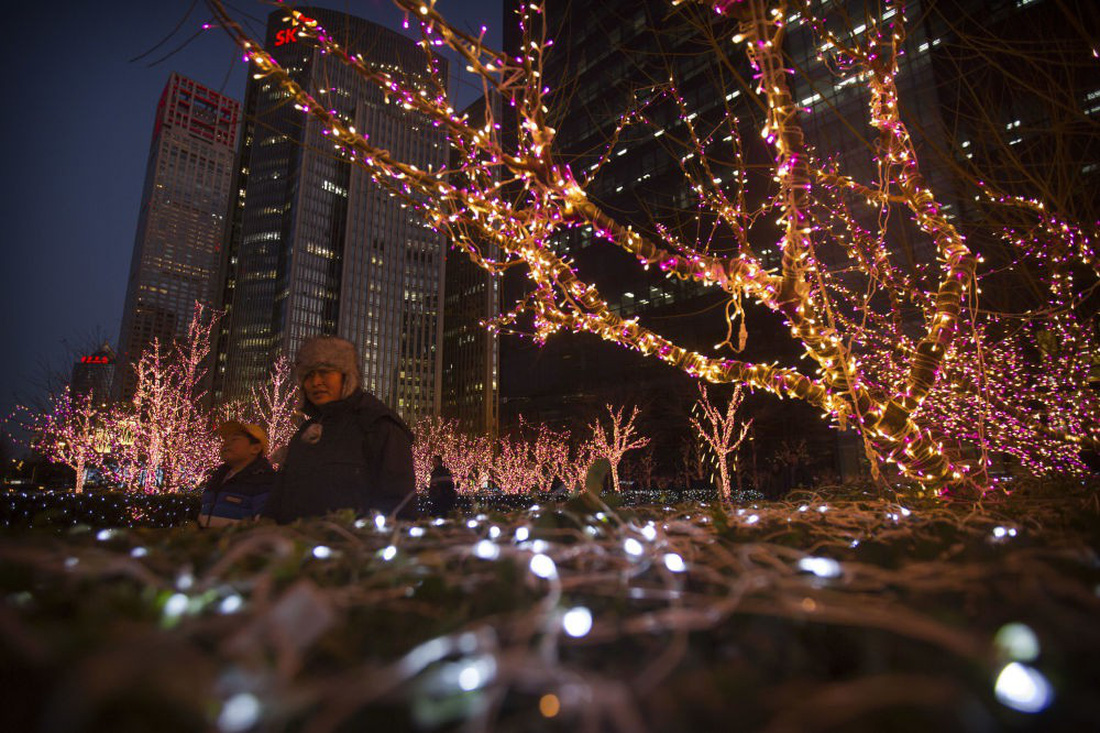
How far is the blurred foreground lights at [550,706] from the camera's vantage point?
0.55 m

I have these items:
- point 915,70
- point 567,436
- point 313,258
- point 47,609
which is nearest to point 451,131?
point 47,609

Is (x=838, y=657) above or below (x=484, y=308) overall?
below

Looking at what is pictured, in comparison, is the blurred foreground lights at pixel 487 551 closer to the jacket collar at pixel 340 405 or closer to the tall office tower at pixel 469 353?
the jacket collar at pixel 340 405

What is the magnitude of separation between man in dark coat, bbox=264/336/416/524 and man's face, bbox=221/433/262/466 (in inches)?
47.3

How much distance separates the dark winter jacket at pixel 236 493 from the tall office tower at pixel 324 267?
80.0m

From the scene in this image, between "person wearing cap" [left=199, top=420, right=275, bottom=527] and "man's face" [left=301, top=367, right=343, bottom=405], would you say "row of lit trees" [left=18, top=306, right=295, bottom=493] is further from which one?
"man's face" [left=301, top=367, right=343, bottom=405]

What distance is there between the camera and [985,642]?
1.78 ft

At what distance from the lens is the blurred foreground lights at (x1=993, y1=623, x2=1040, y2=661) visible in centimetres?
54

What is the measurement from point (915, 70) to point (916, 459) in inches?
715

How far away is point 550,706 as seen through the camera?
1.82ft

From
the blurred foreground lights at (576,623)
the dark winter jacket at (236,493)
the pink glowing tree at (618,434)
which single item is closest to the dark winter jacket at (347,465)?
the dark winter jacket at (236,493)

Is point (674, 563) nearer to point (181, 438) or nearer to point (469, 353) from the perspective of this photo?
point (181, 438)

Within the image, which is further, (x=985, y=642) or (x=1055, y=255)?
(x=1055, y=255)

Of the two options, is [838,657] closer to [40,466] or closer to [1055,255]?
[1055,255]
